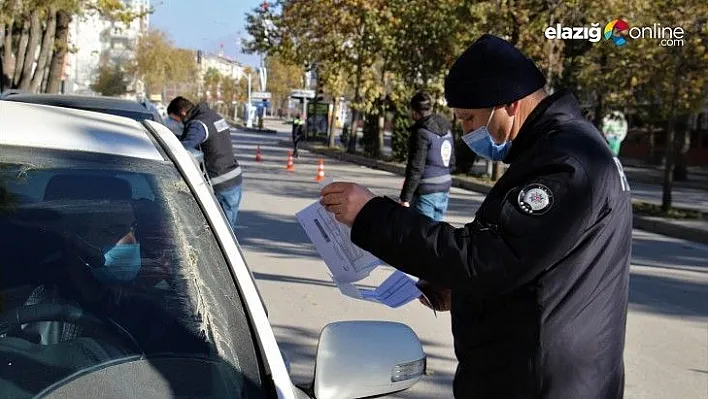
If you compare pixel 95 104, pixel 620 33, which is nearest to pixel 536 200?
pixel 95 104

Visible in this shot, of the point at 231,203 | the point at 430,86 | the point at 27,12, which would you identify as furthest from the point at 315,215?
the point at 430,86

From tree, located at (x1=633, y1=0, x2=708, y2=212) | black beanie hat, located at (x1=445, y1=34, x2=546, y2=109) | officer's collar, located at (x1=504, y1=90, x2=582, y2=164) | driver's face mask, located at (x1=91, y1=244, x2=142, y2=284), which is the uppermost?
tree, located at (x1=633, y1=0, x2=708, y2=212)

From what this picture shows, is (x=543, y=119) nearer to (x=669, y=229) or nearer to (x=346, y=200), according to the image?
(x=346, y=200)

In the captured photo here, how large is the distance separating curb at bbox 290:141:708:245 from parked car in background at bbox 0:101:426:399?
28.7 feet

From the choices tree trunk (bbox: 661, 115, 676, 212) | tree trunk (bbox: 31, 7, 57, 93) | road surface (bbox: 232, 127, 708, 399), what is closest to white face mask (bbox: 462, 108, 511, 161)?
road surface (bbox: 232, 127, 708, 399)

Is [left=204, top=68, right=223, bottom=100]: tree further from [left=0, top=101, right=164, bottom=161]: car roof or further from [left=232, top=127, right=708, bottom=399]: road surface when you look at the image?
[left=0, top=101, right=164, bottom=161]: car roof

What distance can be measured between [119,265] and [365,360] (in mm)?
765

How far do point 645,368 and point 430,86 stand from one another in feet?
79.4

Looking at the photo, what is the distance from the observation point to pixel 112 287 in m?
2.37

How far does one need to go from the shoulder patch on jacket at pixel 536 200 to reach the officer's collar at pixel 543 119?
0.22 metres

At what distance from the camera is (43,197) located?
2389 millimetres

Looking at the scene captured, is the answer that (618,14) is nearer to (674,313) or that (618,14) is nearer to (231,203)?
(674,313)

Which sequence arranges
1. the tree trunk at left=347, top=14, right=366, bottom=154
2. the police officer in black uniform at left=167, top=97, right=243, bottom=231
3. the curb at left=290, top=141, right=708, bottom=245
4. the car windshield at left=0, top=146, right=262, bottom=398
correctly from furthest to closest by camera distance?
the tree trunk at left=347, top=14, right=366, bottom=154, the curb at left=290, top=141, right=708, bottom=245, the police officer in black uniform at left=167, top=97, right=243, bottom=231, the car windshield at left=0, top=146, right=262, bottom=398

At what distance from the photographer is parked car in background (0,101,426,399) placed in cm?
209
